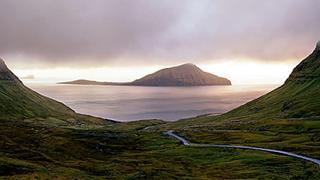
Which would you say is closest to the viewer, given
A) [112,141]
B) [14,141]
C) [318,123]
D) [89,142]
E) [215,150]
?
[14,141]

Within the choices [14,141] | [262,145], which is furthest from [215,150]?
[14,141]

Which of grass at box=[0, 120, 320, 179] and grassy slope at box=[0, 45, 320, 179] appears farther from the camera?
grassy slope at box=[0, 45, 320, 179]

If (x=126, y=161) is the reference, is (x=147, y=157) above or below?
below

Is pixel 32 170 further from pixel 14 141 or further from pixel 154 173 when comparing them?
pixel 14 141

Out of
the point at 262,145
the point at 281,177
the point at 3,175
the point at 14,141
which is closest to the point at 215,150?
the point at 262,145

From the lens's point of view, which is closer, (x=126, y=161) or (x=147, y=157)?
(x=126, y=161)

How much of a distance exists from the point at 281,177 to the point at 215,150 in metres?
47.0

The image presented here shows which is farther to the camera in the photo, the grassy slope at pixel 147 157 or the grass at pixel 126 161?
the grassy slope at pixel 147 157

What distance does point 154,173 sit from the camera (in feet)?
313

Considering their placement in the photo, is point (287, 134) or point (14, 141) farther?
point (287, 134)

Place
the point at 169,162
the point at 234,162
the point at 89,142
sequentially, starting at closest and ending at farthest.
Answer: the point at 234,162, the point at 169,162, the point at 89,142

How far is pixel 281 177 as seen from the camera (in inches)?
3634

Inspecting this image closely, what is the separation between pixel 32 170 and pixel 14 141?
42.3 metres

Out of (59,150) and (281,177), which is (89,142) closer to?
(59,150)
